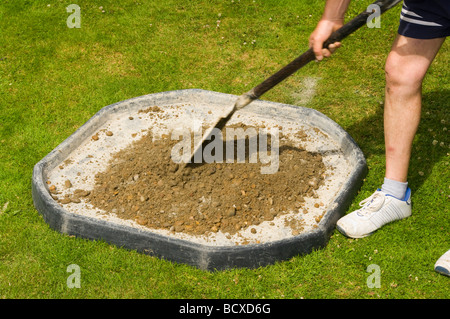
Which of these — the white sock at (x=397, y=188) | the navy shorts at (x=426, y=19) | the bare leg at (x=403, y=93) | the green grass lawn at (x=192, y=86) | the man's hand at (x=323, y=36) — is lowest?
the green grass lawn at (x=192, y=86)

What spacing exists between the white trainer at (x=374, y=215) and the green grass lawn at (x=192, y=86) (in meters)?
0.08

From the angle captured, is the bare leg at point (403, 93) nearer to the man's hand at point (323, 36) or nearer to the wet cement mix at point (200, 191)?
the man's hand at point (323, 36)

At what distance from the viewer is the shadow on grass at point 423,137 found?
15.6 feet

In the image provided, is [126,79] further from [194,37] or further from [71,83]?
[194,37]

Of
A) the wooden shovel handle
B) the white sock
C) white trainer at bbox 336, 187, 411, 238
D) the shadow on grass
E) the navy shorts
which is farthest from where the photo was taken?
the shadow on grass

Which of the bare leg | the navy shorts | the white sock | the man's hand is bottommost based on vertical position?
the white sock

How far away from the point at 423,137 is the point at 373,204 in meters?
1.36

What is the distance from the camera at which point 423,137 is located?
5.11 metres

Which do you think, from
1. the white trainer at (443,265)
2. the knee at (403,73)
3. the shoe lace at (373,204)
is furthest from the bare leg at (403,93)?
the white trainer at (443,265)

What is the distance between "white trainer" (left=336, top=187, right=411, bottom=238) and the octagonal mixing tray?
114mm

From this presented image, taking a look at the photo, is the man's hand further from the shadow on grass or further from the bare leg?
the shadow on grass

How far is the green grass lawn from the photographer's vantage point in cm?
378

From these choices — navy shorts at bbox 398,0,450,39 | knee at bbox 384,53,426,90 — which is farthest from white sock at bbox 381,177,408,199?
navy shorts at bbox 398,0,450,39

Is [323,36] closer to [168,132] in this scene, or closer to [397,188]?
[397,188]
